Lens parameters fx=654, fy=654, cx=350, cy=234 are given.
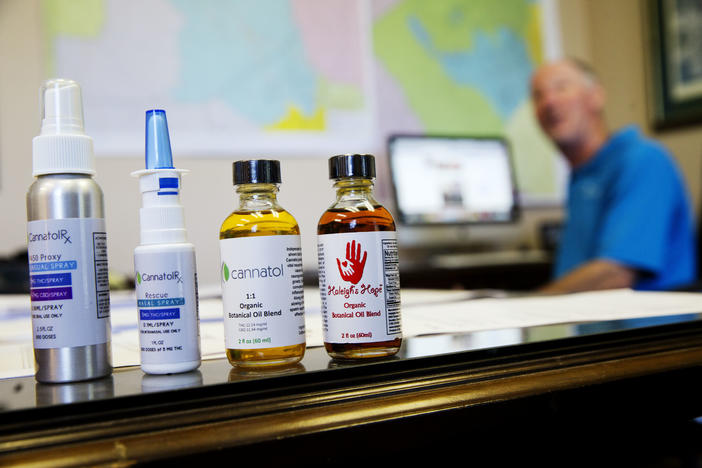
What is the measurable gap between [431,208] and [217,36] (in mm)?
925

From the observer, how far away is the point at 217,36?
2160 mm

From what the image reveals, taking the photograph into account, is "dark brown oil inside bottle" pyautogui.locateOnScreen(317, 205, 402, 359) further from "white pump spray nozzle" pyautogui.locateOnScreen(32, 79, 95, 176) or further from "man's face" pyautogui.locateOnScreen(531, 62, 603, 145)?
"man's face" pyautogui.locateOnScreen(531, 62, 603, 145)

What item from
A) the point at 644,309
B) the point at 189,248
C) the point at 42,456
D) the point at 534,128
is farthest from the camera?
the point at 534,128

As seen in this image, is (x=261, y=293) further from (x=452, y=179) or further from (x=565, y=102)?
(x=452, y=179)

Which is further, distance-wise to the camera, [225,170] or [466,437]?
[225,170]

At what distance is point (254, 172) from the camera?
1.47 ft

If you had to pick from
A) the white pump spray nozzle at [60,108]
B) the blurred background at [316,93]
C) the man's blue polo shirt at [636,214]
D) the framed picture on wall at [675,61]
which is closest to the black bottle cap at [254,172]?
the white pump spray nozzle at [60,108]

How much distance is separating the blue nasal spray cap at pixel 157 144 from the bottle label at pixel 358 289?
12cm

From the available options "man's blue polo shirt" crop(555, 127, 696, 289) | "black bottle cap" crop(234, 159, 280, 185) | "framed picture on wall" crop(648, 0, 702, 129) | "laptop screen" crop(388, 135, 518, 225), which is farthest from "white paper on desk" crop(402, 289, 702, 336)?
"framed picture on wall" crop(648, 0, 702, 129)

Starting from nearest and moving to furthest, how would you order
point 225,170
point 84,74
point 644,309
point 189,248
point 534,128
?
point 189,248 < point 644,309 < point 84,74 < point 225,170 < point 534,128

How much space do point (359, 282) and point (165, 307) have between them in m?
0.13

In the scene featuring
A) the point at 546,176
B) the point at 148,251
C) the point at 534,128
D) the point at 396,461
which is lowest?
the point at 396,461

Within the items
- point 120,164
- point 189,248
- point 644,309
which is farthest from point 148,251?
point 120,164

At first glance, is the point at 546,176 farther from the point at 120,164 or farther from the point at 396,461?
the point at 396,461
